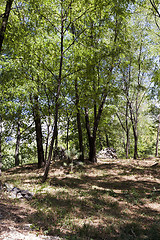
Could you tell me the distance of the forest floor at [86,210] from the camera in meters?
4.35

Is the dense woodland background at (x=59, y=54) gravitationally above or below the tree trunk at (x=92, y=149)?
above

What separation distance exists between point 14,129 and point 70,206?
13315 millimetres

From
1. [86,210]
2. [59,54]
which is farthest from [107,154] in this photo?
[86,210]

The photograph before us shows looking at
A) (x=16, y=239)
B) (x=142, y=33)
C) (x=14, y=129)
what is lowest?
(x=16, y=239)

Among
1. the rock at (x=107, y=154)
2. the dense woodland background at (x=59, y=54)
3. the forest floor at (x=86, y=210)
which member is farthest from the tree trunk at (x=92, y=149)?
the rock at (x=107, y=154)

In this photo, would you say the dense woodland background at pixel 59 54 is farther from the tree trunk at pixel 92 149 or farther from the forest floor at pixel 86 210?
the forest floor at pixel 86 210

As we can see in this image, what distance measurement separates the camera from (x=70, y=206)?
607 cm

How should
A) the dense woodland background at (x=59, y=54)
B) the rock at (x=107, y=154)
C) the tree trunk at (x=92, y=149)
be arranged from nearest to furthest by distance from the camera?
the dense woodland background at (x=59, y=54) < the tree trunk at (x=92, y=149) < the rock at (x=107, y=154)

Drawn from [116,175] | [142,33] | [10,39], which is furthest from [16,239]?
[142,33]

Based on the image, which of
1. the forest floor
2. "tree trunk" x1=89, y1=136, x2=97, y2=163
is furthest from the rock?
the forest floor

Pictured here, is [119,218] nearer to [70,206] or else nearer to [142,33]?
[70,206]

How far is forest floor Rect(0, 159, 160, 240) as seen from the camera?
4.35m

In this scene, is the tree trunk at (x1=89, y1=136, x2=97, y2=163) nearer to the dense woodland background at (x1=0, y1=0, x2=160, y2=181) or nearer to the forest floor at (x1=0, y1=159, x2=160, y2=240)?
the dense woodland background at (x1=0, y1=0, x2=160, y2=181)

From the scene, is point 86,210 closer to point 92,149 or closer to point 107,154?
point 92,149
